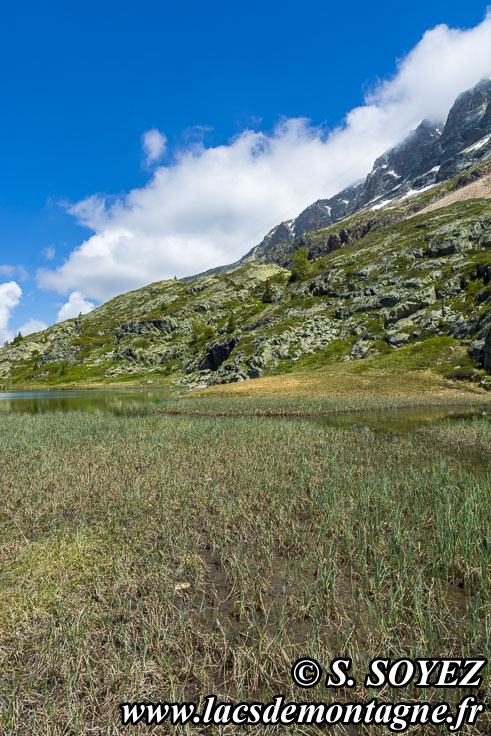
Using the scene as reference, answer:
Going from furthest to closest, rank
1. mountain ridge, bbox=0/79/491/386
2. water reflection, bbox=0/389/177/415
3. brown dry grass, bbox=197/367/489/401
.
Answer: mountain ridge, bbox=0/79/491/386, brown dry grass, bbox=197/367/489/401, water reflection, bbox=0/389/177/415

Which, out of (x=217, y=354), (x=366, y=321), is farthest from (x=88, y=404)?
(x=366, y=321)

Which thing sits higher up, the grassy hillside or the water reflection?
the grassy hillside

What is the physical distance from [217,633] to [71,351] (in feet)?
706

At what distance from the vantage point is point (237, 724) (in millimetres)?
4031

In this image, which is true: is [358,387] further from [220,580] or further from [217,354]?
[217,354]

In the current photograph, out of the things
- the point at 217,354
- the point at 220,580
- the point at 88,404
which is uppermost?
the point at 217,354

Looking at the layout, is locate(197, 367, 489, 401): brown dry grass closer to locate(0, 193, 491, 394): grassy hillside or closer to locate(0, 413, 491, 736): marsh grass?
locate(0, 193, 491, 394): grassy hillside

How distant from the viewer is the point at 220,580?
24.2ft

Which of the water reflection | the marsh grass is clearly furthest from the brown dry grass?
the marsh grass

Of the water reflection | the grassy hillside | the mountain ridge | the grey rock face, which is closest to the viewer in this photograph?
the water reflection

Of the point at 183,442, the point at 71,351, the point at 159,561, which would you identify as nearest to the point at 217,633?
the point at 159,561

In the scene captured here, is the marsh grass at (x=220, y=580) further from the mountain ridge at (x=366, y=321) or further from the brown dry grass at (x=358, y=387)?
the mountain ridge at (x=366, y=321)

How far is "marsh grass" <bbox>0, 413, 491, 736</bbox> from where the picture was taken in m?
4.56

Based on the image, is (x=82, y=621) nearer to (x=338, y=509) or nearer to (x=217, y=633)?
(x=217, y=633)
